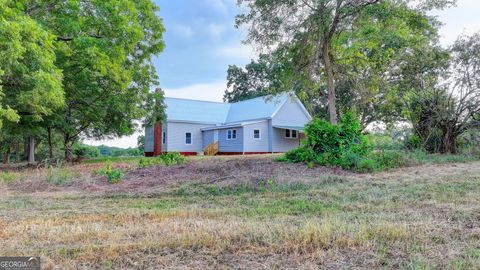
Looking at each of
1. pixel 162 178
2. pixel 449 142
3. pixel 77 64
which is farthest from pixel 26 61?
pixel 449 142

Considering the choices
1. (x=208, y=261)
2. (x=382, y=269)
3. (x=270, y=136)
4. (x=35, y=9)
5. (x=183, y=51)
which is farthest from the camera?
(x=270, y=136)

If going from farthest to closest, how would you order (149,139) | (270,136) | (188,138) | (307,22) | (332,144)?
(149,139) → (188,138) → (270,136) → (307,22) → (332,144)

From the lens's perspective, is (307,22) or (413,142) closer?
(307,22)

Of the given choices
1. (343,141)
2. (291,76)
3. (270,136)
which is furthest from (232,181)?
(270,136)

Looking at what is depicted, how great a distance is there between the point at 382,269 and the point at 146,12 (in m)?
16.4

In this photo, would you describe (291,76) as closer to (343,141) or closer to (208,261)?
(343,141)

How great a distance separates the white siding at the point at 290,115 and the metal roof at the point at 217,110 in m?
0.55

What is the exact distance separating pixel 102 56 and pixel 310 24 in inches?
318

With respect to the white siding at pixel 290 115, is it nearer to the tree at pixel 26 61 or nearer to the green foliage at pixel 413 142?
the green foliage at pixel 413 142

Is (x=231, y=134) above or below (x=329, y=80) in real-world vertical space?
below

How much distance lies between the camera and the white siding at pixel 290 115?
2427cm

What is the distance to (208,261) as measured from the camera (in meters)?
2.65

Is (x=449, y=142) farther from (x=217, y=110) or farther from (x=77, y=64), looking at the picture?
(x=217, y=110)

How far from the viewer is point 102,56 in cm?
1264
